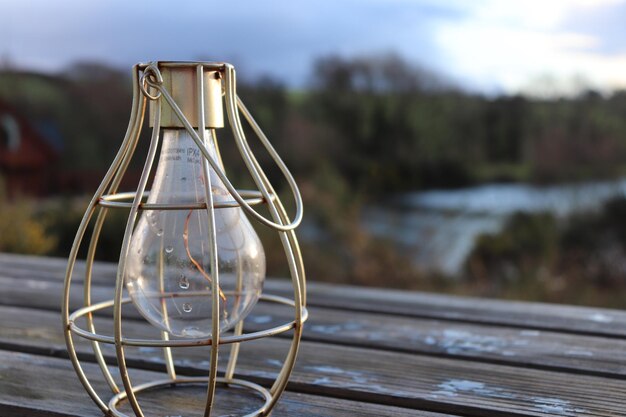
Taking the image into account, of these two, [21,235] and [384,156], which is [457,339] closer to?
[21,235]

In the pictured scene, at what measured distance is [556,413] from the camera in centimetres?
84

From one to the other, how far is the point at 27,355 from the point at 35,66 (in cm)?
445

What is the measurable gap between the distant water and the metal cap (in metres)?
3.72

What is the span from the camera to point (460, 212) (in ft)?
14.7

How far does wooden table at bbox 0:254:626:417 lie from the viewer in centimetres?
86

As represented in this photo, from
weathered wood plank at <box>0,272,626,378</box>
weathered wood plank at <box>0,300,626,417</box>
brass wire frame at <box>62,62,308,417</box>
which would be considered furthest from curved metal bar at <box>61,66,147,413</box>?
weathered wood plank at <box>0,272,626,378</box>

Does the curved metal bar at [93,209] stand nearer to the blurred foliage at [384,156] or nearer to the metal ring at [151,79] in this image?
the metal ring at [151,79]

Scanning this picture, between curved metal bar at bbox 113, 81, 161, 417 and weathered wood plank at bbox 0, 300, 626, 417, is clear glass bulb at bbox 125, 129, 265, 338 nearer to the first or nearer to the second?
curved metal bar at bbox 113, 81, 161, 417

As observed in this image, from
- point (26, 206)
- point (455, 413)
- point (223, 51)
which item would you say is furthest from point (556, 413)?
point (26, 206)

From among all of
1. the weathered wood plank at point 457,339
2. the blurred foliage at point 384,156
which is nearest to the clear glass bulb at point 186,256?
the weathered wood plank at point 457,339

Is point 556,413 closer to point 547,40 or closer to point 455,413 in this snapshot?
point 455,413

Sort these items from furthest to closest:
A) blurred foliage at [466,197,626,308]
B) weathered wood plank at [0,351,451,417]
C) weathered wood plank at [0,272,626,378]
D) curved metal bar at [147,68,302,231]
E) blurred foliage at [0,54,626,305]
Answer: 1. blurred foliage at [0,54,626,305]
2. blurred foliage at [466,197,626,308]
3. weathered wood plank at [0,272,626,378]
4. weathered wood plank at [0,351,451,417]
5. curved metal bar at [147,68,302,231]

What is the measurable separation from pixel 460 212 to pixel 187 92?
383 cm

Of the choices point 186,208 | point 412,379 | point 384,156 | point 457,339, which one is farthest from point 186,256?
point 384,156
